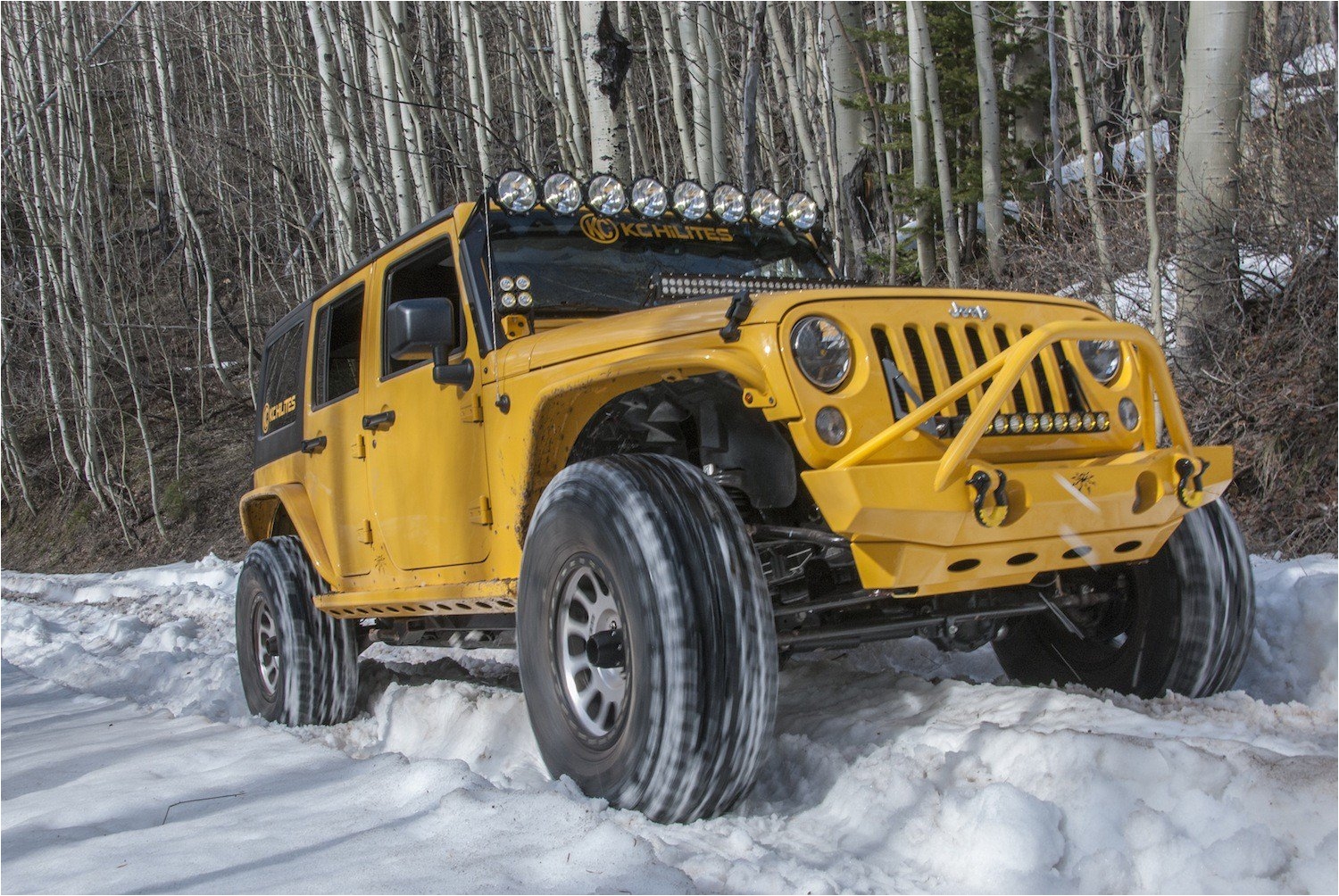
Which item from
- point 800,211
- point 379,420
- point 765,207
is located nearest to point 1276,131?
point 800,211

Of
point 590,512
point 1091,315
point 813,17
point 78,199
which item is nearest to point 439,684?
point 590,512

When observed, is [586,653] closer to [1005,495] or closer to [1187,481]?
[1005,495]

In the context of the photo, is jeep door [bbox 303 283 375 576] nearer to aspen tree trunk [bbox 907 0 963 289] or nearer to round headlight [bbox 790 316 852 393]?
round headlight [bbox 790 316 852 393]

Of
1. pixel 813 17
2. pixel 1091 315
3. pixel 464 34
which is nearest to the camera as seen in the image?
pixel 1091 315

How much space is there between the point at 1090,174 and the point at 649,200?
6.67m

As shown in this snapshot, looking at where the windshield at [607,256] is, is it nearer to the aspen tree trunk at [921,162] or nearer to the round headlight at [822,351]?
the round headlight at [822,351]

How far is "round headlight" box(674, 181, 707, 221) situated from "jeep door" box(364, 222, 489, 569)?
975mm

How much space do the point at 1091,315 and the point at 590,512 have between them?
5.81 ft

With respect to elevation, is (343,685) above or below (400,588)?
below

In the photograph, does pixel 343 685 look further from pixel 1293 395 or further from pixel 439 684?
pixel 1293 395

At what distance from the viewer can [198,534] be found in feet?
60.6

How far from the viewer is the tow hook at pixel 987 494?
281 cm

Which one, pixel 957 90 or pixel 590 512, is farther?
pixel 957 90

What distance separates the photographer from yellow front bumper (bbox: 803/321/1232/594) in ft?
9.15
